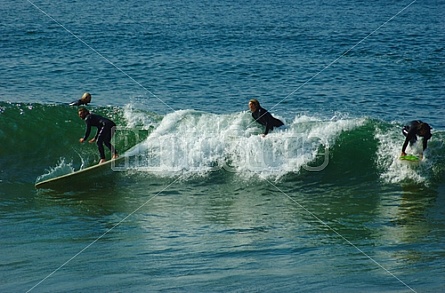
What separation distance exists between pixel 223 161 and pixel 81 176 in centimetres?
337

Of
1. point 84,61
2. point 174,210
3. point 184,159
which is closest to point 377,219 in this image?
point 174,210

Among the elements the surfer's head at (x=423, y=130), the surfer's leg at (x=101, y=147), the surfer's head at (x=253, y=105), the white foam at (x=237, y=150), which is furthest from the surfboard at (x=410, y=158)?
the surfer's leg at (x=101, y=147)

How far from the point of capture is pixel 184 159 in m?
16.1

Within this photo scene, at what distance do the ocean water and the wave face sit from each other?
2.0 inches

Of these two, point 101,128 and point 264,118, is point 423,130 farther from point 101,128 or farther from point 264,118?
point 101,128

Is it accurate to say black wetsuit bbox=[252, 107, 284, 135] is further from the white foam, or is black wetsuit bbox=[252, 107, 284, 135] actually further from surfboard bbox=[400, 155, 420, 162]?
surfboard bbox=[400, 155, 420, 162]

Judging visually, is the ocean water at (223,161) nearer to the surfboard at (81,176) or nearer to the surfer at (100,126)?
the surfboard at (81,176)

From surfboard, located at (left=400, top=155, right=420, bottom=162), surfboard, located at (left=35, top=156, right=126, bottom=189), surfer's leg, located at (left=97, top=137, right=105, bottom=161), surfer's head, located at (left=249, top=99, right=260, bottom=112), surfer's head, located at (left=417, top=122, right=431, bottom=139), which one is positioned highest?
surfer's head, located at (left=249, top=99, right=260, bottom=112)

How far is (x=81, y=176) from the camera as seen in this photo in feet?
49.3

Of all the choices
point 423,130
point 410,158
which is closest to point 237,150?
point 410,158

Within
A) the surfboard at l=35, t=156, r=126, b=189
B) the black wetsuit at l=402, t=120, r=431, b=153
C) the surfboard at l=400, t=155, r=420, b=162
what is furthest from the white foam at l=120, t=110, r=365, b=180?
the black wetsuit at l=402, t=120, r=431, b=153

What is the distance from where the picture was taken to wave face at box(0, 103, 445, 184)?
15.8m

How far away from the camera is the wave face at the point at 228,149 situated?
1579 cm

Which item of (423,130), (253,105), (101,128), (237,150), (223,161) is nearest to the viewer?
(423,130)
